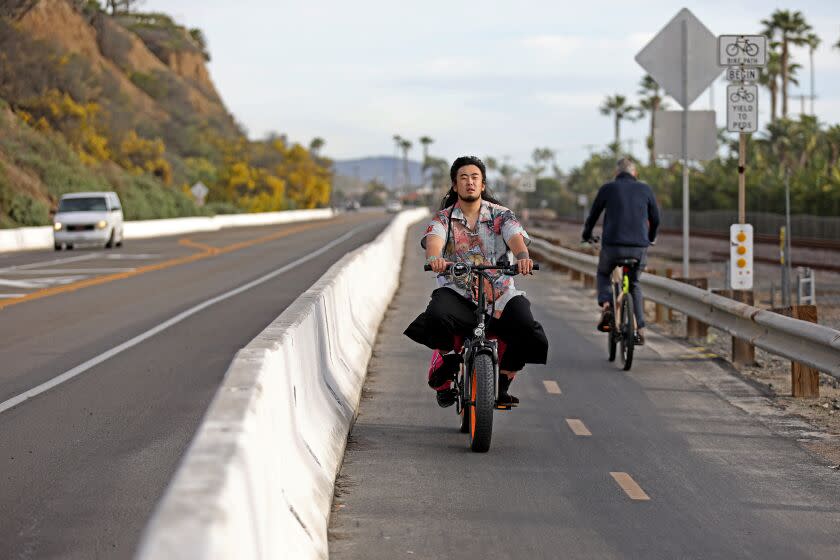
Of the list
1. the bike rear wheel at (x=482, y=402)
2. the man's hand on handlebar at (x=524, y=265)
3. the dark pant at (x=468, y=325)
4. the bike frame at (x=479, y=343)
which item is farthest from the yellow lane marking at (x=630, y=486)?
the man's hand on handlebar at (x=524, y=265)

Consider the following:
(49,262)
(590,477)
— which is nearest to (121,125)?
(49,262)

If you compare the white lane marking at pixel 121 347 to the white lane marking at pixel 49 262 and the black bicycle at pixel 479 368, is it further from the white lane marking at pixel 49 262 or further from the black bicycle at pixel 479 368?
the white lane marking at pixel 49 262

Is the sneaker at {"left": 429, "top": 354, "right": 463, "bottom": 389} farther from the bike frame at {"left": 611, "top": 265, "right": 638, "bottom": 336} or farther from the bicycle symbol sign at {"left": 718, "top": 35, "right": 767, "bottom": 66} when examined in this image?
the bicycle symbol sign at {"left": 718, "top": 35, "right": 767, "bottom": 66}

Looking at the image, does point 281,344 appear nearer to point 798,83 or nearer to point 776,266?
point 776,266

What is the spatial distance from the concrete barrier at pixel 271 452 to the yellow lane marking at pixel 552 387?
169cm

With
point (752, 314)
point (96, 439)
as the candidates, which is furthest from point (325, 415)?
point (752, 314)

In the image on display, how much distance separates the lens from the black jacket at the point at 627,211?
44.1 ft

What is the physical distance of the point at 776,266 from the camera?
35.3m

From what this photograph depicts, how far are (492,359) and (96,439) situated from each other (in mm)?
2791

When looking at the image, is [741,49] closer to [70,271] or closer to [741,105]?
[741,105]

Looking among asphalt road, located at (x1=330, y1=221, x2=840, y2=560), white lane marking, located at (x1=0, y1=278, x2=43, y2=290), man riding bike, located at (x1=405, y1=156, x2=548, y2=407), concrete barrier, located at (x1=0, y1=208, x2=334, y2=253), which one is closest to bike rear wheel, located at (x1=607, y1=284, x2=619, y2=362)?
asphalt road, located at (x1=330, y1=221, x2=840, y2=560)

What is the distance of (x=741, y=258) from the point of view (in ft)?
51.9

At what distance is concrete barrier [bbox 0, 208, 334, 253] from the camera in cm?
4250

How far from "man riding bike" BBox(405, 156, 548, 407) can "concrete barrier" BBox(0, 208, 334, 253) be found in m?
34.5
